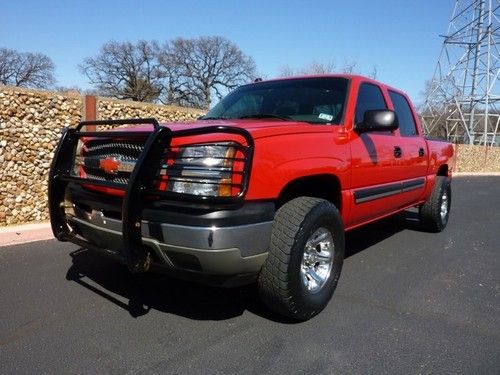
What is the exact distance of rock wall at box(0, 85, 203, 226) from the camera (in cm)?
677

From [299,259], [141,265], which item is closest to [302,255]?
[299,259]

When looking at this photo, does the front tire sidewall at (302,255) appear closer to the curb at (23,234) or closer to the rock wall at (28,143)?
the curb at (23,234)

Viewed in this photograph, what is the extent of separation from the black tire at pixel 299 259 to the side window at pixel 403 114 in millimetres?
2327

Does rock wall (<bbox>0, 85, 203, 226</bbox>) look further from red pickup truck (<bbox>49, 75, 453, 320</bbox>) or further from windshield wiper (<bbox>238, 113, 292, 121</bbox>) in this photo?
windshield wiper (<bbox>238, 113, 292, 121</bbox>)

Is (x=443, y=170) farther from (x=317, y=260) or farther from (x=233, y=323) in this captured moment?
(x=233, y=323)

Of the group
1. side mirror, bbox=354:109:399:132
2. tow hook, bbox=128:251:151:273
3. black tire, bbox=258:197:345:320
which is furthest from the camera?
side mirror, bbox=354:109:399:132

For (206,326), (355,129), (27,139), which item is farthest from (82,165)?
(27,139)

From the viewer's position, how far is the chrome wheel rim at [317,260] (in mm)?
3531

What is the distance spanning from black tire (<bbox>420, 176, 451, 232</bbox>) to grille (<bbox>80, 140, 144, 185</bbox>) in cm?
478

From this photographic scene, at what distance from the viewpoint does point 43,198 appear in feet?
23.9

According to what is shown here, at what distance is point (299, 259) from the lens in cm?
324

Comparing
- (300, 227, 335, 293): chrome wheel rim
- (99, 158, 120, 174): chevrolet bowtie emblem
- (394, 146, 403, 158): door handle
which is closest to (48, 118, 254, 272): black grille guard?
(99, 158, 120, 174): chevrolet bowtie emblem

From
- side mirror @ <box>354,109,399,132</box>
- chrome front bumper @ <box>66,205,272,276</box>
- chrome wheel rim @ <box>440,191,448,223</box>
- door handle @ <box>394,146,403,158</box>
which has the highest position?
side mirror @ <box>354,109,399,132</box>

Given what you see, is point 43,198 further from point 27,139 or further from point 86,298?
point 86,298
